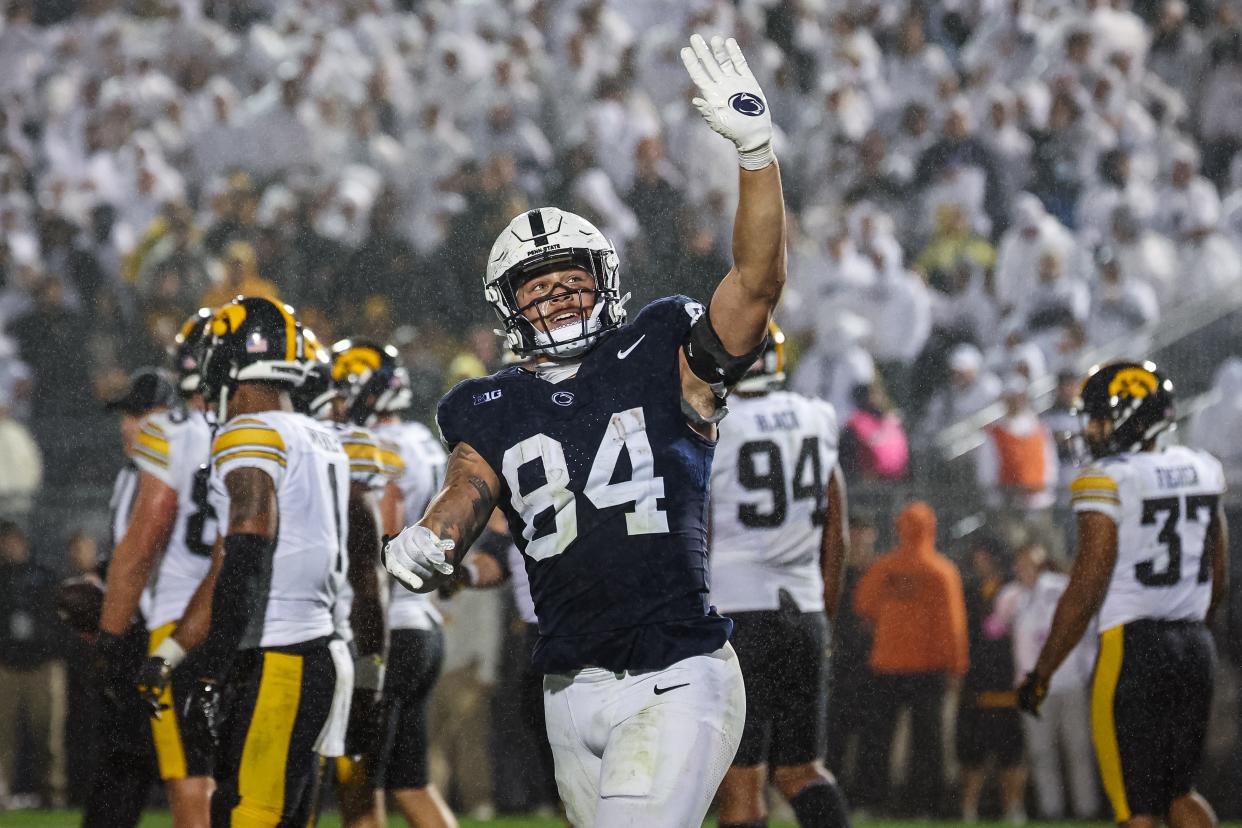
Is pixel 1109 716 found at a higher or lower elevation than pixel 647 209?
lower

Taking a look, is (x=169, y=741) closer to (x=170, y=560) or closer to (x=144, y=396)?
(x=170, y=560)

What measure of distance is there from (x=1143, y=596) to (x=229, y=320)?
9.83 feet

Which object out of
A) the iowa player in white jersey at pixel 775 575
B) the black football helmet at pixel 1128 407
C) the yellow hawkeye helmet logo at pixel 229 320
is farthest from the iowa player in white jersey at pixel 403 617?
the black football helmet at pixel 1128 407

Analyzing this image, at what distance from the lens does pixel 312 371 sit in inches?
204

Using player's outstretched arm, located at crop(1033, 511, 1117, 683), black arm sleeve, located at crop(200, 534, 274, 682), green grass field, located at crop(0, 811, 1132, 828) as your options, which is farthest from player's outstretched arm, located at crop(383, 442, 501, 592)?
green grass field, located at crop(0, 811, 1132, 828)

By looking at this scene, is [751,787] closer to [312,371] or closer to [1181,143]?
[312,371]

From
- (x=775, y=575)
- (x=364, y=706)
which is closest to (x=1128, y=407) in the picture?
(x=775, y=575)

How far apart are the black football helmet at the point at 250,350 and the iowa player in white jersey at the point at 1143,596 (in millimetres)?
2537

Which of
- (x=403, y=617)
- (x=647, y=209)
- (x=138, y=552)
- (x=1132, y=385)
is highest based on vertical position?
(x=647, y=209)

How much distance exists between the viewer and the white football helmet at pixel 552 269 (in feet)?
12.1

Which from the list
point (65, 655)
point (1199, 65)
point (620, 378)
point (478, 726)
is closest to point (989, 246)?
point (1199, 65)

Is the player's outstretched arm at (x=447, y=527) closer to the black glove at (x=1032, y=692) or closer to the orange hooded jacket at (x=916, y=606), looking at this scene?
the black glove at (x=1032, y=692)

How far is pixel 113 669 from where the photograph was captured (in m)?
5.50

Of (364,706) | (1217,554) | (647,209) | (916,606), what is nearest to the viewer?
(364,706)
